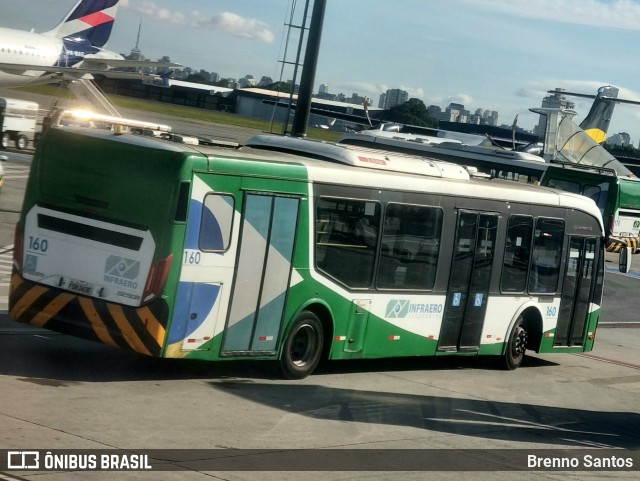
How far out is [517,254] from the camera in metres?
16.4

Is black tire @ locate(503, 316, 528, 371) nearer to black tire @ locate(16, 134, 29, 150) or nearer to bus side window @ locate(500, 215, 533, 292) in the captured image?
bus side window @ locate(500, 215, 533, 292)

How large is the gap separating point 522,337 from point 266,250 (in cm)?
620

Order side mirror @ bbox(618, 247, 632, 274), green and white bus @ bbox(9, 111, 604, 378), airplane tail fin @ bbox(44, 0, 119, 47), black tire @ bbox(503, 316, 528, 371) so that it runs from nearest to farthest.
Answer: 1. green and white bus @ bbox(9, 111, 604, 378)
2. black tire @ bbox(503, 316, 528, 371)
3. side mirror @ bbox(618, 247, 632, 274)
4. airplane tail fin @ bbox(44, 0, 119, 47)

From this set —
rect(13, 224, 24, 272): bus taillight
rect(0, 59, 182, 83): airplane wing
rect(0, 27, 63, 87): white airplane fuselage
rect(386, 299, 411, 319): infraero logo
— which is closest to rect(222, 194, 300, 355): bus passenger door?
rect(386, 299, 411, 319): infraero logo

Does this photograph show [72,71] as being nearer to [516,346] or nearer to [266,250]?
[516,346]

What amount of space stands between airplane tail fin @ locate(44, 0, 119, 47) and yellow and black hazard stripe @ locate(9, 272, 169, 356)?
5173 centimetres

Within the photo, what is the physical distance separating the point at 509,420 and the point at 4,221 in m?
16.1

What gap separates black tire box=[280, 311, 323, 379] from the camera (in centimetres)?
1295

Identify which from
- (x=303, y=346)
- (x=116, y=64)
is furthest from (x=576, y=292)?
(x=116, y=64)

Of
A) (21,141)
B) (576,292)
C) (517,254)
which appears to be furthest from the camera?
(21,141)

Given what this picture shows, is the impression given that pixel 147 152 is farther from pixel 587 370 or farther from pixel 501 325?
pixel 587 370

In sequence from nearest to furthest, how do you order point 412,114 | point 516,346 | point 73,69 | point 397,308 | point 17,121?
point 397,308
point 516,346
point 17,121
point 73,69
point 412,114

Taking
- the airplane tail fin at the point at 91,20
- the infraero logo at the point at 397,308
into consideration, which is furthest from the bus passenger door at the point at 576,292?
the airplane tail fin at the point at 91,20

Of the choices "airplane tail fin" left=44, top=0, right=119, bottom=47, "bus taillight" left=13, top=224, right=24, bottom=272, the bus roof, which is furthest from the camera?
"airplane tail fin" left=44, top=0, right=119, bottom=47
